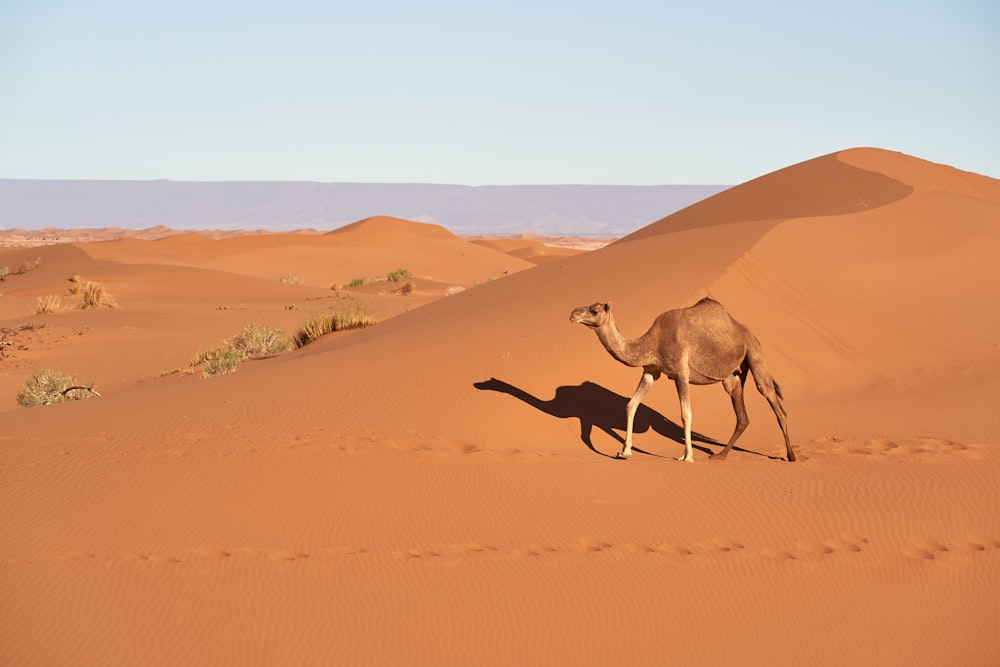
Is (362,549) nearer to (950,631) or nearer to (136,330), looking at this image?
(950,631)

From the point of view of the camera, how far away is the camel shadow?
37.7ft

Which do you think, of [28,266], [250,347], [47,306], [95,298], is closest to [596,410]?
[250,347]

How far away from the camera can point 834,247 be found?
1845 cm

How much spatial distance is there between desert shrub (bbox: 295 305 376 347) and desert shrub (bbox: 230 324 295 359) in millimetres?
602

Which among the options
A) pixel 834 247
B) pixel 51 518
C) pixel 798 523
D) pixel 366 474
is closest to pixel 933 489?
pixel 798 523

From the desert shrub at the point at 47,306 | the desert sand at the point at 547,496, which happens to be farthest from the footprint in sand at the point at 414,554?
the desert shrub at the point at 47,306

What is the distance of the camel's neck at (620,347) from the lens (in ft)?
32.7

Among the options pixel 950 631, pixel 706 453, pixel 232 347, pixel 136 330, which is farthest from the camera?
pixel 136 330

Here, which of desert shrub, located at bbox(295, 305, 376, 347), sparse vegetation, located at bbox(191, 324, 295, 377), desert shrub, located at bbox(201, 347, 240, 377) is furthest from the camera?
desert shrub, located at bbox(295, 305, 376, 347)

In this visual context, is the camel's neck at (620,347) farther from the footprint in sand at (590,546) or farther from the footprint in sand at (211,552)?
the footprint in sand at (211,552)

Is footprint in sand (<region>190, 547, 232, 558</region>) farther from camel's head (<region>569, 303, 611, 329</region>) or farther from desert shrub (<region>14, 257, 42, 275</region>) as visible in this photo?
desert shrub (<region>14, 257, 42, 275</region>)

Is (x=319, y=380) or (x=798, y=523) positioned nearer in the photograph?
(x=798, y=523)

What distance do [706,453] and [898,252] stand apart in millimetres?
10395

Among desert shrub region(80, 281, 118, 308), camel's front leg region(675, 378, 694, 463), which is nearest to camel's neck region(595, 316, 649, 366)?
camel's front leg region(675, 378, 694, 463)
